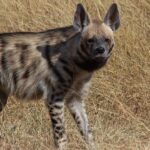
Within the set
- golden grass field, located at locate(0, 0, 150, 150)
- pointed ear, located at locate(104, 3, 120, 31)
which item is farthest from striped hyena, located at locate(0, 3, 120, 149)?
golden grass field, located at locate(0, 0, 150, 150)

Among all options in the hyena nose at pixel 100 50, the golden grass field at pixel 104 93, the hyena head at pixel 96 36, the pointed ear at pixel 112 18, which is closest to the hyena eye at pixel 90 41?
the hyena head at pixel 96 36

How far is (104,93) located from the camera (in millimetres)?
5941

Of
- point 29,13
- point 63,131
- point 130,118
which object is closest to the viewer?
point 63,131

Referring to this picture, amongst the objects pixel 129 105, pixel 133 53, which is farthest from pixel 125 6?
pixel 129 105

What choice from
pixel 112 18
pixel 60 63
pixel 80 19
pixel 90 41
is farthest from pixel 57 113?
pixel 112 18

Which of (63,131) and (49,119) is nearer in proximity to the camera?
(63,131)

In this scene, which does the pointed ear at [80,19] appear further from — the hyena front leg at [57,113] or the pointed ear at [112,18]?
the hyena front leg at [57,113]

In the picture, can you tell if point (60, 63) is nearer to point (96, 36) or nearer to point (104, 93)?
point (96, 36)

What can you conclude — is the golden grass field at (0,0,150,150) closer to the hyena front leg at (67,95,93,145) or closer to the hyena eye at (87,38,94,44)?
the hyena front leg at (67,95,93,145)

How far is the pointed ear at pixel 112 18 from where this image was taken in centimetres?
529

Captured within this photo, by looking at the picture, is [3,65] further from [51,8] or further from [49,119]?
[51,8]

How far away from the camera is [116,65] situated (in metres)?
6.15

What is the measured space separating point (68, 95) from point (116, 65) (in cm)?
97

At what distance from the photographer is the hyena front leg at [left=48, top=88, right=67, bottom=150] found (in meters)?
5.22
